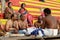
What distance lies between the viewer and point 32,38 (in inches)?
327

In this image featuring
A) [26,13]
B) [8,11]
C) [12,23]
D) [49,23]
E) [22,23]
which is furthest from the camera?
[26,13]

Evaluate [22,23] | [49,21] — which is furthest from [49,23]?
[22,23]

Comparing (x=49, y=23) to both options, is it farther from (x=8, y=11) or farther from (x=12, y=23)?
(x=8, y=11)

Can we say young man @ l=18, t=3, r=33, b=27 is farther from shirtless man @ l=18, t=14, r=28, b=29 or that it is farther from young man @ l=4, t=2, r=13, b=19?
shirtless man @ l=18, t=14, r=28, b=29

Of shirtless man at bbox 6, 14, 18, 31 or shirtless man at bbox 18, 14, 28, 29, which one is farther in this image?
shirtless man at bbox 18, 14, 28, 29

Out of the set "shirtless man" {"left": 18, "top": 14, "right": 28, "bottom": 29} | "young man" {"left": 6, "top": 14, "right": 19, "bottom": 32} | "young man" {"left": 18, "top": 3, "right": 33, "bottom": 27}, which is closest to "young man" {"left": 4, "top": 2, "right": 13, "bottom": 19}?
"young man" {"left": 18, "top": 3, "right": 33, "bottom": 27}

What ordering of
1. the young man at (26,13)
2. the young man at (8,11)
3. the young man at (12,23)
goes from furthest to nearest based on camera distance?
1. the young man at (26,13)
2. the young man at (8,11)
3. the young man at (12,23)

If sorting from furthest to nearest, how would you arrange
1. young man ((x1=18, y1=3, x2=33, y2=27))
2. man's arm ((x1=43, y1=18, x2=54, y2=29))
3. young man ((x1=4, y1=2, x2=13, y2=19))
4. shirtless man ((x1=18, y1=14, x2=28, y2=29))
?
1. young man ((x1=18, y1=3, x2=33, y2=27))
2. young man ((x1=4, y1=2, x2=13, y2=19))
3. shirtless man ((x1=18, y1=14, x2=28, y2=29))
4. man's arm ((x1=43, y1=18, x2=54, y2=29))

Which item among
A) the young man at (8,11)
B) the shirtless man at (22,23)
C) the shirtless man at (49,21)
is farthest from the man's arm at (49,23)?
the young man at (8,11)

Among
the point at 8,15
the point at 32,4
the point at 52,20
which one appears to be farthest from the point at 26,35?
the point at 32,4

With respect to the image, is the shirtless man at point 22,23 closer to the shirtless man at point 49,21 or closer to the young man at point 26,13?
the shirtless man at point 49,21

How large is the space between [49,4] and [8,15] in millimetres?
3288

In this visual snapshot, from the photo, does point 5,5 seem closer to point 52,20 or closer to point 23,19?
point 23,19

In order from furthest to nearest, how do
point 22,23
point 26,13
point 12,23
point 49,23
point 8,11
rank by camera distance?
point 26,13 < point 8,11 < point 22,23 < point 12,23 < point 49,23
